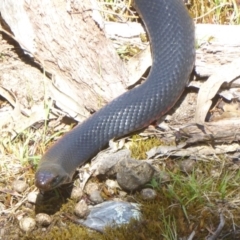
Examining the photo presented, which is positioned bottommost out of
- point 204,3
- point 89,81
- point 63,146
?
point 63,146

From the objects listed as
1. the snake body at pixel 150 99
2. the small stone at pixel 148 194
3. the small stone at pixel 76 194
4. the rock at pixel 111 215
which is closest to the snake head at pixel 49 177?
the snake body at pixel 150 99

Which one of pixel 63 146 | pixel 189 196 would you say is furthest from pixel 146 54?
pixel 189 196

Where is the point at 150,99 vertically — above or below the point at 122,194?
above

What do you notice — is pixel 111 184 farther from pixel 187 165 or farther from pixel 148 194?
pixel 187 165

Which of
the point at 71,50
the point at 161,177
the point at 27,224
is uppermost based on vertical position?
the point at 71,50

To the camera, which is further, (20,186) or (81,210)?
(20,186)

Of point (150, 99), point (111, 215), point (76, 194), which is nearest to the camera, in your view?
point (111, 215)

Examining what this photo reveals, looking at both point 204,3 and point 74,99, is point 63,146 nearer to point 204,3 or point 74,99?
point 74,99

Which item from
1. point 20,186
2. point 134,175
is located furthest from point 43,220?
point 134,175
